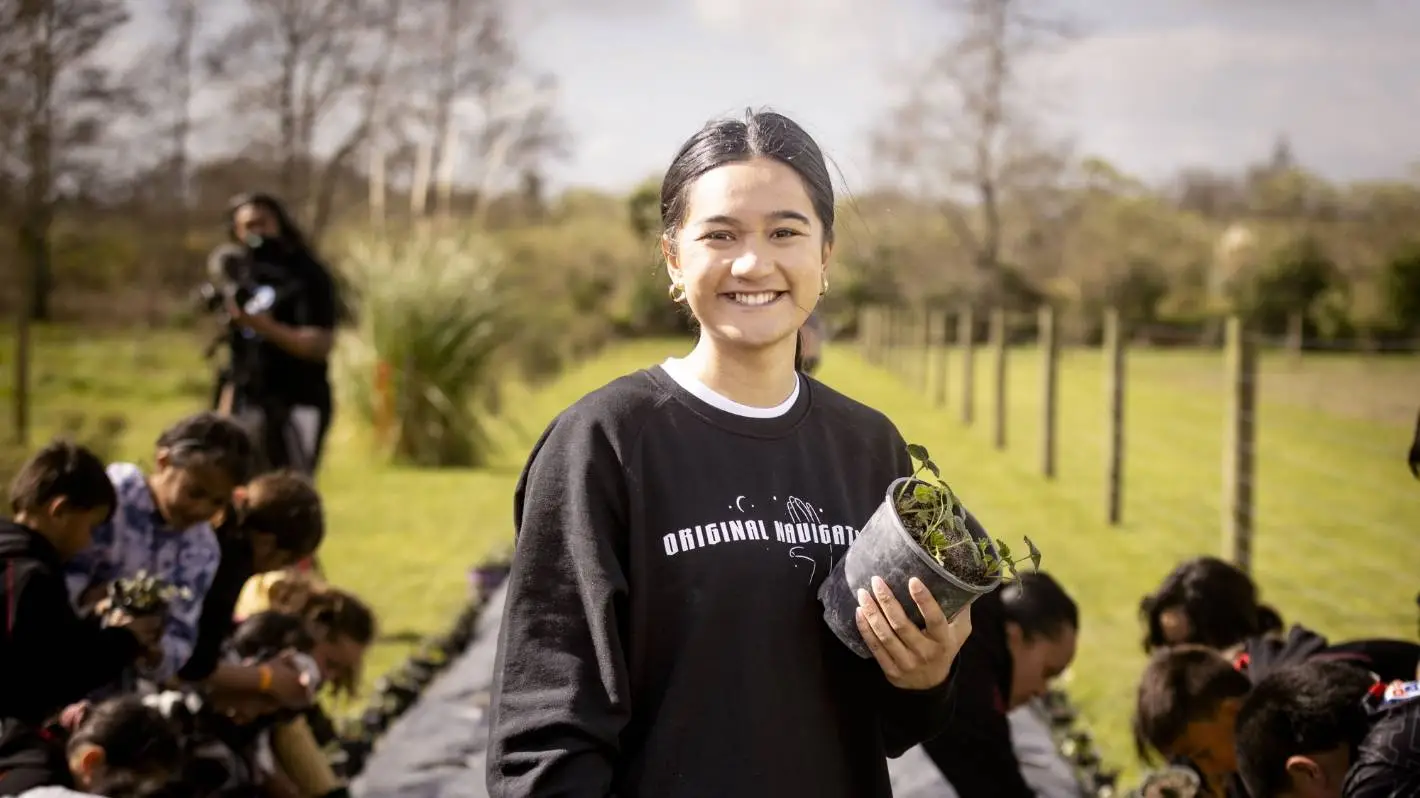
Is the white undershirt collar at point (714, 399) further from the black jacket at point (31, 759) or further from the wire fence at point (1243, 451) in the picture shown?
the wire fence at point (1243, 451)

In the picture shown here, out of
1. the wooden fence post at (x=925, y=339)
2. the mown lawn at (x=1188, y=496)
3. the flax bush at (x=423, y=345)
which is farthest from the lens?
the wooden fence post at (x=925, y=339)

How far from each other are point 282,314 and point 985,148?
33179mm

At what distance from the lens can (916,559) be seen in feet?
4.92

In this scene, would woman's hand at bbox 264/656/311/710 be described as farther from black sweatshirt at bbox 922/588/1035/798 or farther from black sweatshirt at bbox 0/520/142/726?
black sweatshirt at bbox 922/588/1035/798

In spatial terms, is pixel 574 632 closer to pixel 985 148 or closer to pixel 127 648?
pixel 127 648

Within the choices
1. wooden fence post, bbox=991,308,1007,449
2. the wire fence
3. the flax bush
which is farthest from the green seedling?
wooden fence post, bbox=991,308,1007,449

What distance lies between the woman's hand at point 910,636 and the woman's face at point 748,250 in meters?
0.39

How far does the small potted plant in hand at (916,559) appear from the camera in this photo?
1517mm

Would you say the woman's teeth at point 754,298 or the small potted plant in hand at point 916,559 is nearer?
the small potted plant in hand at point 916,559

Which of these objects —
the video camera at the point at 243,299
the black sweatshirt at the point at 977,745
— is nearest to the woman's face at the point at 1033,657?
the black sweatshirt at the point at 977,745

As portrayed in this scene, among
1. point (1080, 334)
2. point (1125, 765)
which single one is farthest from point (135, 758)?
point (1080, 334)

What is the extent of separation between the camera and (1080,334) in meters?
36.5

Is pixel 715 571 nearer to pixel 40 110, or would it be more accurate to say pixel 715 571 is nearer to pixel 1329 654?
pixel 1329 654

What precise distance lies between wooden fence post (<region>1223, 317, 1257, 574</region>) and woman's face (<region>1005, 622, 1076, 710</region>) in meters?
4.65
